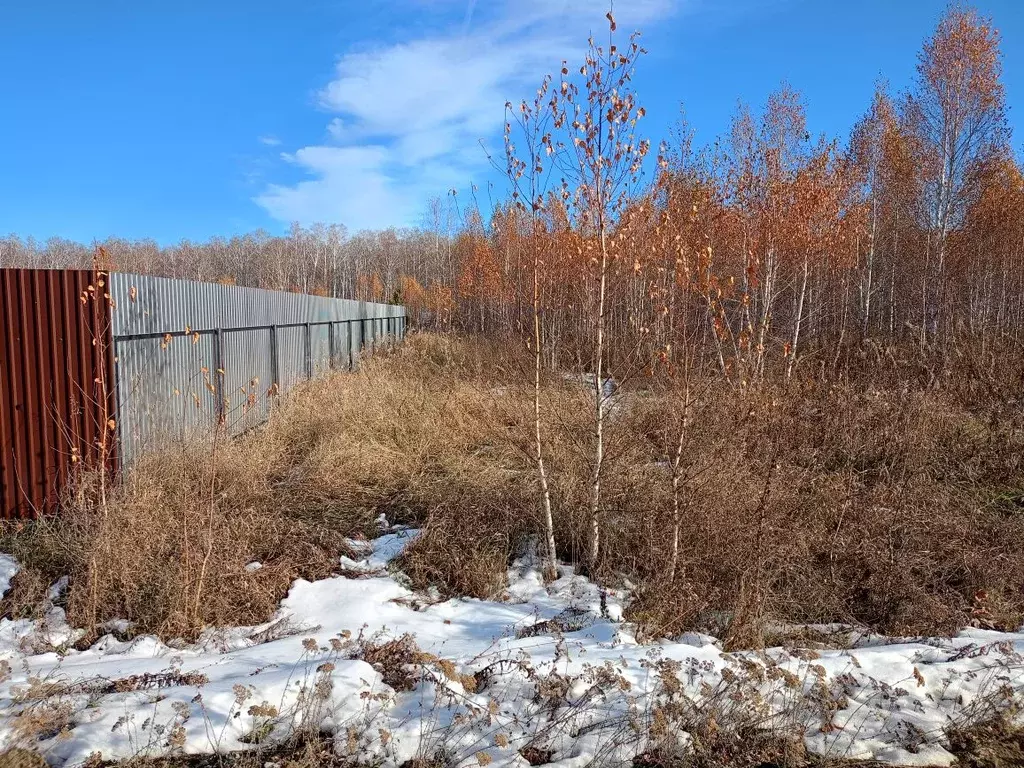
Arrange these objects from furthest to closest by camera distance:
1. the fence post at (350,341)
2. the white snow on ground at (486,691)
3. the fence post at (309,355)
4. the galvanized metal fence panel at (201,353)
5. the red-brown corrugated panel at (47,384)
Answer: the fence post at (350,341) → the fence post at (309,355) → the galvanized metal fence panel at (201,353) → the red-brown corrugated panel at (47,384) → the white snow on ground at (486,691)

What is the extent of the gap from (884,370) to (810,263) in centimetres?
243

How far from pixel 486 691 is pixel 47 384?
482cm

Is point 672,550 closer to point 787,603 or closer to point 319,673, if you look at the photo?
point 787,603

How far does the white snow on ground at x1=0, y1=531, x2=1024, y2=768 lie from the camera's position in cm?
248

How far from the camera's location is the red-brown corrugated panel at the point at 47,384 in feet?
17.0

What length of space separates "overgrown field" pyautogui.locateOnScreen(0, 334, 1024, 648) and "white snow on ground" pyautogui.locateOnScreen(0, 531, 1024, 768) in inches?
13.9

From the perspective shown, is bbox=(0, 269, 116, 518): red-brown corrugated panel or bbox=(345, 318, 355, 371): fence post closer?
bbox=(0, 269, 116, 518): red-brown corrugated panel

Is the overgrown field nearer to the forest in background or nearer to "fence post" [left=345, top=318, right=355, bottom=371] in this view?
the forest in background

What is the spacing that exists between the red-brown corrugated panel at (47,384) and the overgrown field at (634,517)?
45cm

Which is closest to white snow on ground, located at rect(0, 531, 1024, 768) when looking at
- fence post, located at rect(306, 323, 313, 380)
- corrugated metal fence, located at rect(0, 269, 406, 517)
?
corrugated metal fence, located at rect(0, 269, 406, 517)

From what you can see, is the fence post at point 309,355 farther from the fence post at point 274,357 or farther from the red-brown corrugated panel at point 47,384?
the red-brown corrugated panel at point 47,384

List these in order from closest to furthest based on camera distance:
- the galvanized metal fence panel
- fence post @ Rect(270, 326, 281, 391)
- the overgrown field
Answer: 1. the overgrown field
2. the galvanized metal fence panel
3. fence post @ Rect(270, 326, 281, 391)

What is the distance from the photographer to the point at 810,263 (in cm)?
1148

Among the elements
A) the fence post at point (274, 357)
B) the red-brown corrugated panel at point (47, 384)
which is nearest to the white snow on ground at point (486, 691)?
the red-brown corrugated panel at point (47, 384)
